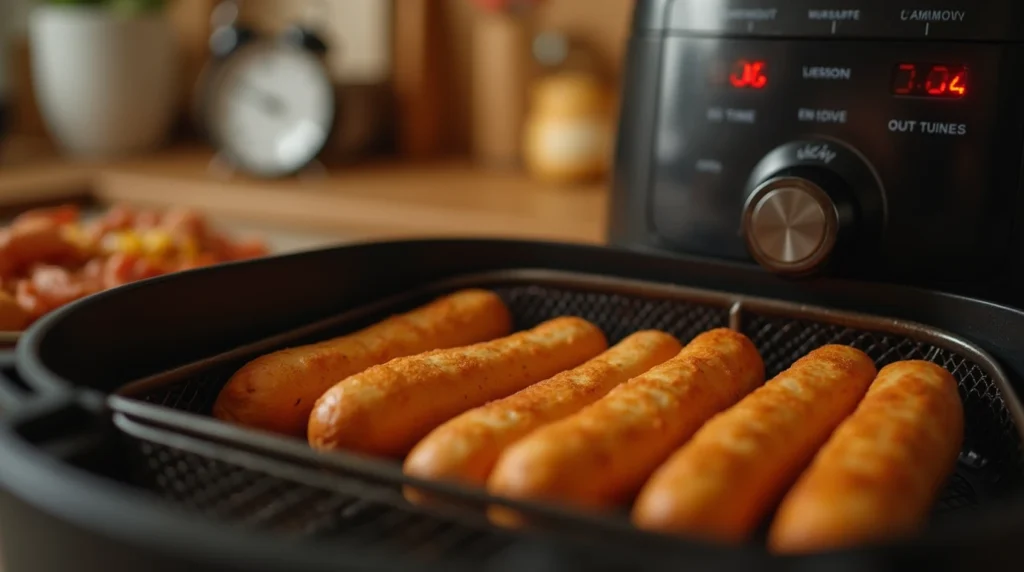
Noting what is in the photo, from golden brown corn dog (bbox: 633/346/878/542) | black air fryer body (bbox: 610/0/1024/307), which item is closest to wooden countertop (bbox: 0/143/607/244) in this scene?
black air fryer body (bbox: 610/0/1024/307)

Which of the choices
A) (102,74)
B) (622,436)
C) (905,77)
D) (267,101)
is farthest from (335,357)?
(102,74)

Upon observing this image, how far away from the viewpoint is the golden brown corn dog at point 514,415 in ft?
1.93

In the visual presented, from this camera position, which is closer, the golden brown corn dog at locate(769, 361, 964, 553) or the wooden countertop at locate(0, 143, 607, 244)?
the golden brown corn dog at locate(769, 361, 964, 553)

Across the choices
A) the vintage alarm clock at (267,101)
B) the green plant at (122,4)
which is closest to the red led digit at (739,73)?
the vintage alarm clock at (267,101)

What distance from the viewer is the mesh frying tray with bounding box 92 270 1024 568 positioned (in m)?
0.49

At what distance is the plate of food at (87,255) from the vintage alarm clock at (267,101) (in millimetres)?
716

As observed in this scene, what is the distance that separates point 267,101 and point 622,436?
1798 millimetres

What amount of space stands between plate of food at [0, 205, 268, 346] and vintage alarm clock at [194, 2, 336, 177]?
2.35 ft

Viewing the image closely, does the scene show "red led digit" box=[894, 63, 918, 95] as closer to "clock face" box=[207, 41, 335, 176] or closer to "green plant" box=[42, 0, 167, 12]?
"clock face" box=[207, 41, 335, 176]

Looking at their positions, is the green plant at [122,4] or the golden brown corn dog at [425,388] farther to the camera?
the green plant at [122,4]

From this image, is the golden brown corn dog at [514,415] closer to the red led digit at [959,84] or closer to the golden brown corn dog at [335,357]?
the golden brown corn dog at [335,357]

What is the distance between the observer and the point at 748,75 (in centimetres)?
92

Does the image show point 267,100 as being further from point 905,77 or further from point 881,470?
point 881,470

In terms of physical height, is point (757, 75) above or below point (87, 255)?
above
